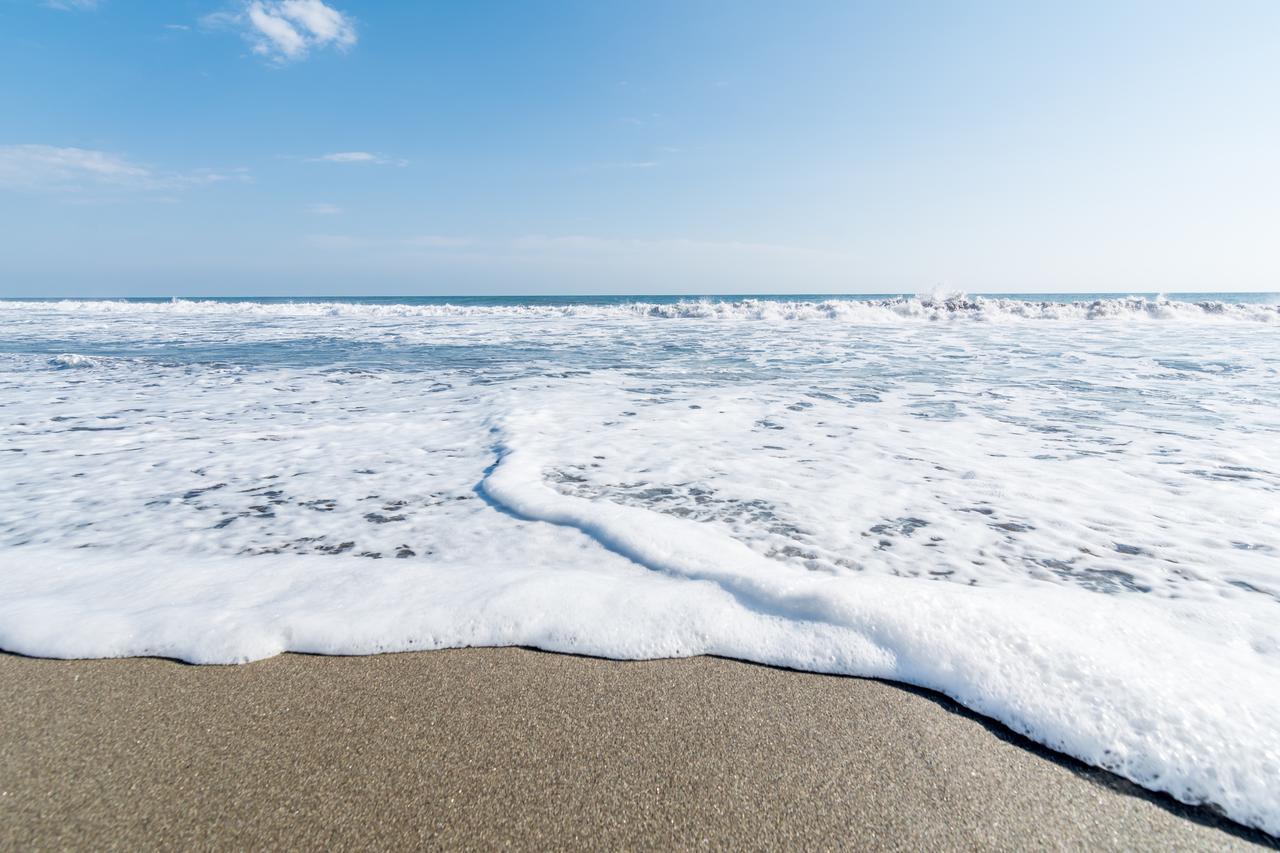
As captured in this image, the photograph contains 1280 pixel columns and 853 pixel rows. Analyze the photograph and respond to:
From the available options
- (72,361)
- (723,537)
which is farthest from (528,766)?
(72,361)

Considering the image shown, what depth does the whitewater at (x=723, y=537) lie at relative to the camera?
6.03ft

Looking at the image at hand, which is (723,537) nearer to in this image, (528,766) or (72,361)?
(528,766)

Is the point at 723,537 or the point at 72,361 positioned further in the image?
the point at 72,361

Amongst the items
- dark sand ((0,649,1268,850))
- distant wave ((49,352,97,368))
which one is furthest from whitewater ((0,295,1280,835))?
distant wave ((49,352,97,368))

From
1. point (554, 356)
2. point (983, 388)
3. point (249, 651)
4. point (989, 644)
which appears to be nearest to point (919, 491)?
point (989, 644)

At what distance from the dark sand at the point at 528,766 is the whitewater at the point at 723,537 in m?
0.12

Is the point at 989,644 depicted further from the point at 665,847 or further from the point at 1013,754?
the point at 665,847

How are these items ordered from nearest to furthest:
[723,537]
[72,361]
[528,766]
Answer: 1. [528,766]
2. [723,537]
3. [72,361]

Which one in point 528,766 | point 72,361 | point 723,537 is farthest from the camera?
point 72,361

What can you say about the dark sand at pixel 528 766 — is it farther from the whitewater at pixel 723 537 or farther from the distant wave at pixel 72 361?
the distant wave at pixel 72 361

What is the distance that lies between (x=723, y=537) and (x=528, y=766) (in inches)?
61.9

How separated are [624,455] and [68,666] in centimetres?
303

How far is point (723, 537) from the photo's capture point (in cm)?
284

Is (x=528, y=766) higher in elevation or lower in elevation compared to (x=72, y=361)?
lower
